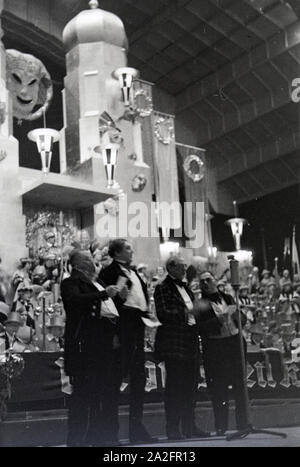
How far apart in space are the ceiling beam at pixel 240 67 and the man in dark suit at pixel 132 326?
488 cm

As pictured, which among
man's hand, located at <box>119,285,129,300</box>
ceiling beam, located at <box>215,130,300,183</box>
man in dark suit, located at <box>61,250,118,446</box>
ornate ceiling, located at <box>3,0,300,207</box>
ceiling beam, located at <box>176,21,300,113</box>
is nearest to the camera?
man in dark suit, located at <box>61,250,118,446</box>

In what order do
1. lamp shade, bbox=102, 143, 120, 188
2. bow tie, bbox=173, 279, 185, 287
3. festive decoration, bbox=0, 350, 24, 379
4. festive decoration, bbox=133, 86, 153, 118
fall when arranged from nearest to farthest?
1. festive decoration, bbox=0, 350, 24, 379
2. bow tie, bbox=173, 279, 185, 287
3. lamp shade, bbox=102, 143, 120, 188
4. festive decoration, bbox=133, 86, 153, 118

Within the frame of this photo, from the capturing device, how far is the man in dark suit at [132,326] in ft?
14.9

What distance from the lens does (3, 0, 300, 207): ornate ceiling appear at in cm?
898

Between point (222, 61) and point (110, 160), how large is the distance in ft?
9.91

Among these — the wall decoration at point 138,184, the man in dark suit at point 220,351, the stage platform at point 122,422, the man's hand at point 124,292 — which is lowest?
the stage platform at point 122,422

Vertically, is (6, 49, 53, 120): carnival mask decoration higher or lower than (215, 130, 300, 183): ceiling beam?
higher

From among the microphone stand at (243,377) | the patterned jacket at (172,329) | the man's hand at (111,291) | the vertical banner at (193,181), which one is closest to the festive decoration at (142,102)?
the vertical banner at (193,181)

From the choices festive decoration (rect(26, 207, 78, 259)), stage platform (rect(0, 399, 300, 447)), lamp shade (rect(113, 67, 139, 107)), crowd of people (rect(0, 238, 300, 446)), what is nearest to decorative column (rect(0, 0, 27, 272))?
festive decoration (rect(26, 207, 78, 259))

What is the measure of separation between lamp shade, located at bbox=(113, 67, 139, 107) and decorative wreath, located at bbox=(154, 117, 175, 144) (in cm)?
96

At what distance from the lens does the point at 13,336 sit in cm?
518

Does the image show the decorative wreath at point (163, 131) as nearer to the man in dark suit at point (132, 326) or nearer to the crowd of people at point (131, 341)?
the crowd of people at point (131, 341)

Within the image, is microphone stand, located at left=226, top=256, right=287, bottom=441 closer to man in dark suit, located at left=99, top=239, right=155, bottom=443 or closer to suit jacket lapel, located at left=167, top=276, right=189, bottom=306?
suit jacket lapel, located at left=167, top=276, right=189, bottom=306

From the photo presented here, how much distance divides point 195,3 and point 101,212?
12.7ft
